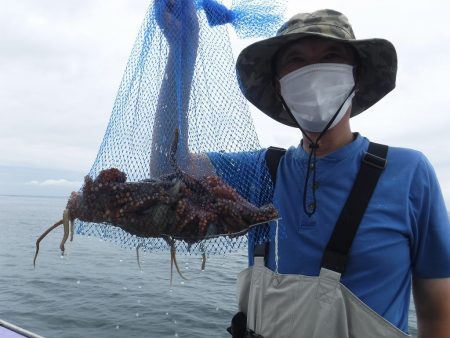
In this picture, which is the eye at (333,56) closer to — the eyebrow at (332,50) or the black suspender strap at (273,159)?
the eyebrow at (332,50)

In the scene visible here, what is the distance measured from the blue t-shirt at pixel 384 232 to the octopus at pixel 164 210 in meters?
0.61

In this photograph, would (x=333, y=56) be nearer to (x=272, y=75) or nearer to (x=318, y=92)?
(x=318, y=92)

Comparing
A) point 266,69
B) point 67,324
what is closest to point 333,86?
point 266,69

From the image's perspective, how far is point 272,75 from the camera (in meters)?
3.17

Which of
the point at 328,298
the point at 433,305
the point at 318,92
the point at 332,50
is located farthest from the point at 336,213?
the point at 332,50

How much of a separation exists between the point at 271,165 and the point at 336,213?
0.69 metres

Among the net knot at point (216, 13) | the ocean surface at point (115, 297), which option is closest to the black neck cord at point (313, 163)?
the net knot at point (216, 13)

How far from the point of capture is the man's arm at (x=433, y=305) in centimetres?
291

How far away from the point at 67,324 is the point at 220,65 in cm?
1169

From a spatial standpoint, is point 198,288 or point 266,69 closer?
point 266,69

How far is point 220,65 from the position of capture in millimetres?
3055

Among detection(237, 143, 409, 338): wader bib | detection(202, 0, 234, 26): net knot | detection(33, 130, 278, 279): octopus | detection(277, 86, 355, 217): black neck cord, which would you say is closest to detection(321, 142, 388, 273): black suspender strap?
detection(237, 143, 409, 338): wader bib

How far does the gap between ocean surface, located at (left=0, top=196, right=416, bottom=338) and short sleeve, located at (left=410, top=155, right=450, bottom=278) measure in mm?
6811

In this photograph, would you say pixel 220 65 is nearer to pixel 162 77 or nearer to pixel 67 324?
pixel 162 77
